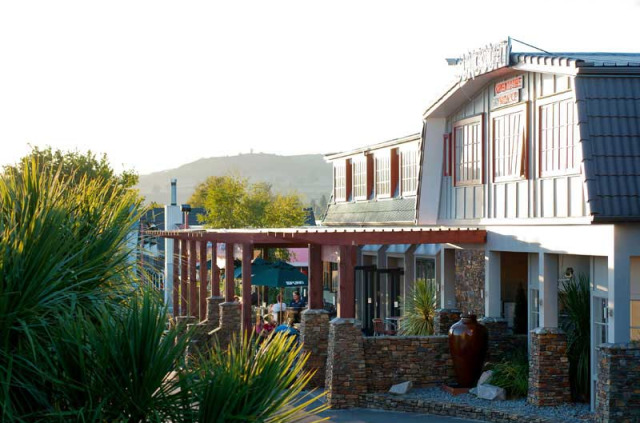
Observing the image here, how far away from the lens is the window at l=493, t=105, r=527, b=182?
18438 millimetres

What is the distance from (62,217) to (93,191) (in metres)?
1.31

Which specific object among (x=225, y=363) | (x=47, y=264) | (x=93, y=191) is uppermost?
(x=93, y=191)

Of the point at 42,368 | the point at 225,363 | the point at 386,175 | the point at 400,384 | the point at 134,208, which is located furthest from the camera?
the point at 386,175

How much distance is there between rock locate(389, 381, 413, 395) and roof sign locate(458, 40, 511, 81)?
595 cm

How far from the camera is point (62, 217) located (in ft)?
29.2

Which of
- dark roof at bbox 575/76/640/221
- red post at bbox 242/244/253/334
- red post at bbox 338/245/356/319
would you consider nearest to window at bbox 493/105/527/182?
dark roof at bbox 575/76/640/221

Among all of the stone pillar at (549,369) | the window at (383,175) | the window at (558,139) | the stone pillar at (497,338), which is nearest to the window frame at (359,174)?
the window at (383,175)

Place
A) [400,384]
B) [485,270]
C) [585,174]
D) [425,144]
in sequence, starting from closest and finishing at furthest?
[585,174] < [400,384] < [485,270] < [425,144]

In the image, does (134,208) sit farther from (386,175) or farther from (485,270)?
(386,175)

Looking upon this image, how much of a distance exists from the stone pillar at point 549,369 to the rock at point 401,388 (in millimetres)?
2545

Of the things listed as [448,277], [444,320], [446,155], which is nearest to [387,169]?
[446,155]

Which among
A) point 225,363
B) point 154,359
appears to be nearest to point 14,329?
point 154,359

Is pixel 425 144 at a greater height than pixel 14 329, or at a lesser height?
greater

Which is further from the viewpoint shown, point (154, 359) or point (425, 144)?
point (425, 144)
